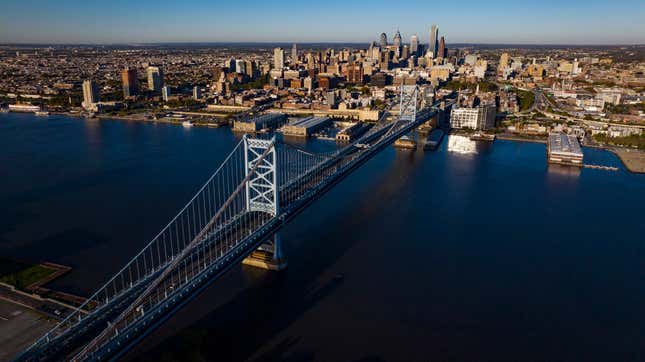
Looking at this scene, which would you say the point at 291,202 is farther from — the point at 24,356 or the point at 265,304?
the point at 24,356

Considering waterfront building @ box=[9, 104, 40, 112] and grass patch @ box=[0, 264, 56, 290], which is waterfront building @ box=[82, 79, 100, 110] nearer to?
waterfront building @ box=[9, 104, 40, 112]

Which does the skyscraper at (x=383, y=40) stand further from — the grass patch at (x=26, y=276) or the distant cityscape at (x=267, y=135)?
the grass patch at (x=26, y=276)

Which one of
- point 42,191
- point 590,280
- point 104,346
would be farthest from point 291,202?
point 42,191

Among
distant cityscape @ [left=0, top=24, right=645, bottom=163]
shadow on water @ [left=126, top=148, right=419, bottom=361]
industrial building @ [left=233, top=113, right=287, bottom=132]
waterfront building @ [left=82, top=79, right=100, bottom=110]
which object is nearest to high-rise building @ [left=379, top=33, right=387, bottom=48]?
distant cityscape @ [left=0, top=24, right=645, bottom=163]

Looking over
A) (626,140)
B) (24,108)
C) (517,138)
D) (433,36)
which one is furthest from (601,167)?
(433,36)

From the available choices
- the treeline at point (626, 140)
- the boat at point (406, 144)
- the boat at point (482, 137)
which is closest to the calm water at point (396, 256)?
the boat at point (406, 144)

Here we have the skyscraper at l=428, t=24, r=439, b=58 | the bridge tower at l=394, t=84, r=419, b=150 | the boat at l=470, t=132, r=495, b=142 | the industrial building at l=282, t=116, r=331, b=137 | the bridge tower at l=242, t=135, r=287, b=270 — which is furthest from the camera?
the skyscraper at l=428, t=24, r=439, b=58
